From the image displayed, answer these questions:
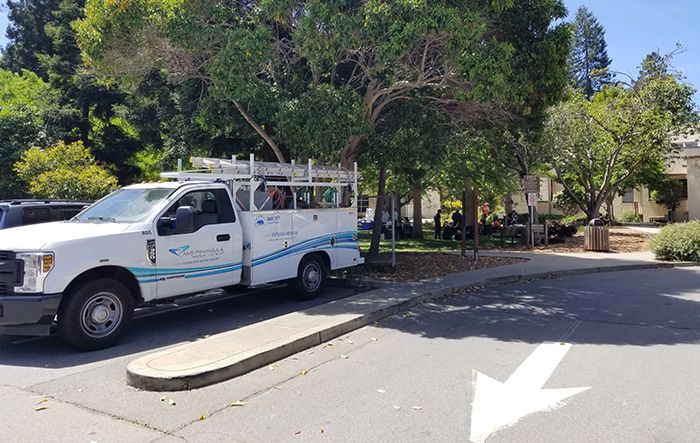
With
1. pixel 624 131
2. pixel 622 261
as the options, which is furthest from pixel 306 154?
pixel 624 131

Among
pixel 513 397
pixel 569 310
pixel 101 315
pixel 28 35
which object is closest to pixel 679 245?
pixel 569 310

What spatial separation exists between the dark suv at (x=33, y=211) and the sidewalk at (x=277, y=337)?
4566 mm

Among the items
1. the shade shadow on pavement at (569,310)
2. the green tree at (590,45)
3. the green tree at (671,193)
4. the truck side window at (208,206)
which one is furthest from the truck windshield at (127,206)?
the green tree at (590,45)

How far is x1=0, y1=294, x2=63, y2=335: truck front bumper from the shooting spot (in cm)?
624

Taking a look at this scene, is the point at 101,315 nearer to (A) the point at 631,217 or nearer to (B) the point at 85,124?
(B) the point at 85,124

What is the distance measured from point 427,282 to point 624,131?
1601 cm

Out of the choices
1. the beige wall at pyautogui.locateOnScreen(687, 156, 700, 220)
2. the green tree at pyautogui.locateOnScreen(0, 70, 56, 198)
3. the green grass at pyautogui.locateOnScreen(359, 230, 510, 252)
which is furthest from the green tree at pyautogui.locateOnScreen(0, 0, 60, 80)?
the beige wall at pyautogui.locateOnScreen(687, 156, 700, 220)

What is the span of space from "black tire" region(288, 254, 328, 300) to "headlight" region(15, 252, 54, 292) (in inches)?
173

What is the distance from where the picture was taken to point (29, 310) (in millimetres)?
6234

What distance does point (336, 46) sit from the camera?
33.2 feet

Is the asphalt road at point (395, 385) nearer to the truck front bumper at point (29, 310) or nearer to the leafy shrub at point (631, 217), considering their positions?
the truck front bumper at point (29, 310)

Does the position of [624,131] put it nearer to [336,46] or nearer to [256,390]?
[336,46]

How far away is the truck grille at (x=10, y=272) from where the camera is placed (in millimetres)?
6383

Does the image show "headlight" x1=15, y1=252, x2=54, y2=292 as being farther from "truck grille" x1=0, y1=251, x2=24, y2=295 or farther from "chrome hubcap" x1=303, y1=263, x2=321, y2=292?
"chrome hubcap" x1=303, y1=263, x2=321, y2=292
